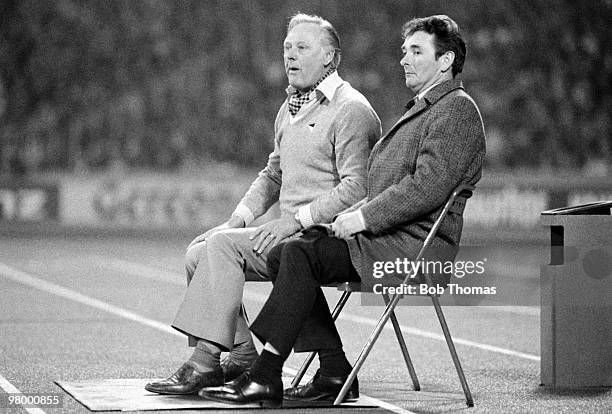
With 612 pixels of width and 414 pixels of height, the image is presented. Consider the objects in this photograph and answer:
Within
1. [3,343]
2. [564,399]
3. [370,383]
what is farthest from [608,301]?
[3,343]

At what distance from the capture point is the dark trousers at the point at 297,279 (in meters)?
5.13

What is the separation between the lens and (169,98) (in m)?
25.4

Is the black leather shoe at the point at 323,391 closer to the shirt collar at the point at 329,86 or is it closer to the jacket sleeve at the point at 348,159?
the jacket sleeve at the point at 348,159

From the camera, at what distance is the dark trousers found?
513 cm

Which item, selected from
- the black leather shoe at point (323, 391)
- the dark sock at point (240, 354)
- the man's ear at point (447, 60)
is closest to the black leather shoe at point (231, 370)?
the dark sock at point (240, 354)

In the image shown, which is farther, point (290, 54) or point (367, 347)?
point (290, 54)

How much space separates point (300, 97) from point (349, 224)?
809mm

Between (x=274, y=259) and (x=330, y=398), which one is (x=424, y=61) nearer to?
(x=274, y=259)

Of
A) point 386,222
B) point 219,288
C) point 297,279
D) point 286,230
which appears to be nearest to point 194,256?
point 219,288

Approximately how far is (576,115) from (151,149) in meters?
8.10

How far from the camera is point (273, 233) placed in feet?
18.3

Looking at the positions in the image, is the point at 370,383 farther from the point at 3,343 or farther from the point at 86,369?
the point at 3,343

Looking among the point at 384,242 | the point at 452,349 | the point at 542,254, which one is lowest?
the point at 542,254

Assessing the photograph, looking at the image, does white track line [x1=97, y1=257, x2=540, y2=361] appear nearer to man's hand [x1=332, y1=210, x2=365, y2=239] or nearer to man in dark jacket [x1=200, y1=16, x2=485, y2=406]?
man in dark jacket [x1=200, y1=16, x2=485, y2=406]
